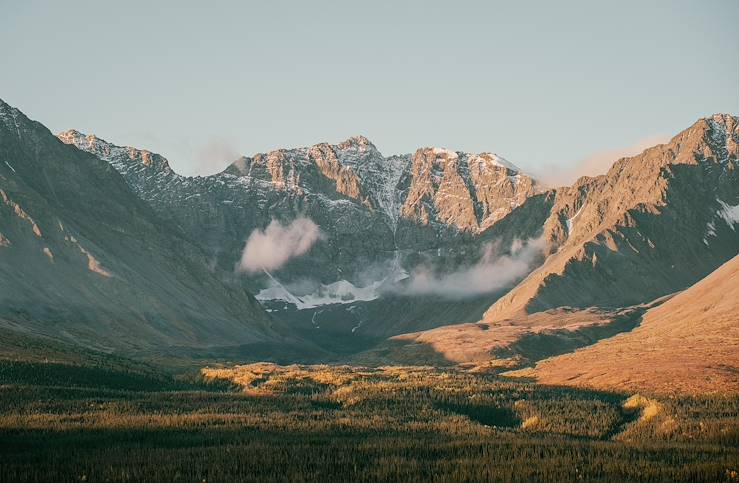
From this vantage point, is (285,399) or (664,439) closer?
(664,439)

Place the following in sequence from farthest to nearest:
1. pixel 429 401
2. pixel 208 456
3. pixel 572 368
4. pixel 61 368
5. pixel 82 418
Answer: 1. pixel 572 368
2. pixel 61 368
3. pixel 429 401
4. pixel 82 418
5. pixel 208 456

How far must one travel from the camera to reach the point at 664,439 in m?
88.9

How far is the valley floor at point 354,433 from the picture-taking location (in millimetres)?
68375

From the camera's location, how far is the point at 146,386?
144 metres

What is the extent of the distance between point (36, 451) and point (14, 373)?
58.4m

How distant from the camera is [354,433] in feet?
294

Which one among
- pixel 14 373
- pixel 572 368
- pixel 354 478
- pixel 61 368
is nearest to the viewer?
pixel 354 478

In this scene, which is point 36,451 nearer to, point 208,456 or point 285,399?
point 208,456

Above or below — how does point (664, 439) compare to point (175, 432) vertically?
below

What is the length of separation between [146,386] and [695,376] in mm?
91575

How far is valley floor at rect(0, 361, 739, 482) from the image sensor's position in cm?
6838

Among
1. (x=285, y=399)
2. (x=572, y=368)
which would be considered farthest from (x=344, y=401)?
(x=572, y=368)

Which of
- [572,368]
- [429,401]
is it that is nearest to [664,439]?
[429,401]

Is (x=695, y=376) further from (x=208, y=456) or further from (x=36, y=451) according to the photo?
(x=36, y=451)
